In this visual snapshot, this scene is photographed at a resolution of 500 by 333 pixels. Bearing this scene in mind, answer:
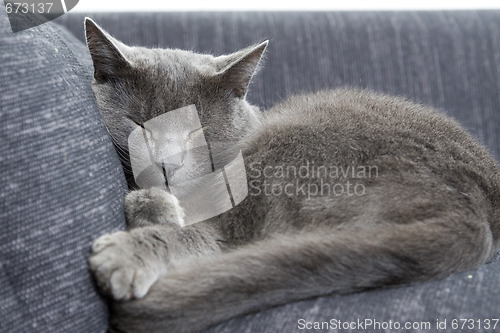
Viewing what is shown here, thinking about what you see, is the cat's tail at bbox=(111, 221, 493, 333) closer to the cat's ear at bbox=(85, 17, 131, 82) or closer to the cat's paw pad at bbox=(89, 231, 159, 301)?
the cat's paw pad at bbox=(89, 231, 159, 301)

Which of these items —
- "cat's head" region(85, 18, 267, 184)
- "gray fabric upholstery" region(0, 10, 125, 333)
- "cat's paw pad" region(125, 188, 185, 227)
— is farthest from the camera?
"cat's head" region(85, 18, 267, 184)

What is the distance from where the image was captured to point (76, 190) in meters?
0.99

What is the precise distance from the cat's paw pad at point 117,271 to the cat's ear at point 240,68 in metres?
0.58

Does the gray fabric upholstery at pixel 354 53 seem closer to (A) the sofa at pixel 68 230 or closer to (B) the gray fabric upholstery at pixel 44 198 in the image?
(A) the sofa at pixel 68 230

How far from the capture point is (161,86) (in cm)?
134

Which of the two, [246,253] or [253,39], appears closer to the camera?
[246,253]

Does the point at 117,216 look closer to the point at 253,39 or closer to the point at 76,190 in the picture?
the point at 76,190

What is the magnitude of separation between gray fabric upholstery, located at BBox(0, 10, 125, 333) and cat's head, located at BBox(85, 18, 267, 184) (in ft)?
0.81

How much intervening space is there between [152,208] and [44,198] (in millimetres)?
286

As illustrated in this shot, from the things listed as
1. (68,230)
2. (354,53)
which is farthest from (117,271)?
(354,53)

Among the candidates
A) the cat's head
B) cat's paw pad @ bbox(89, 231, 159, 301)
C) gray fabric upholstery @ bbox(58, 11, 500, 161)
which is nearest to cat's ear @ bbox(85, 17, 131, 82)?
the cat's head

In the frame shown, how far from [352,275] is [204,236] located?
36 centimetres

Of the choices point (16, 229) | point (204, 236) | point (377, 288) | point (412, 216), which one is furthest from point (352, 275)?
point (16, 229)

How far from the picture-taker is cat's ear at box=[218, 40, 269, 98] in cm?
139
